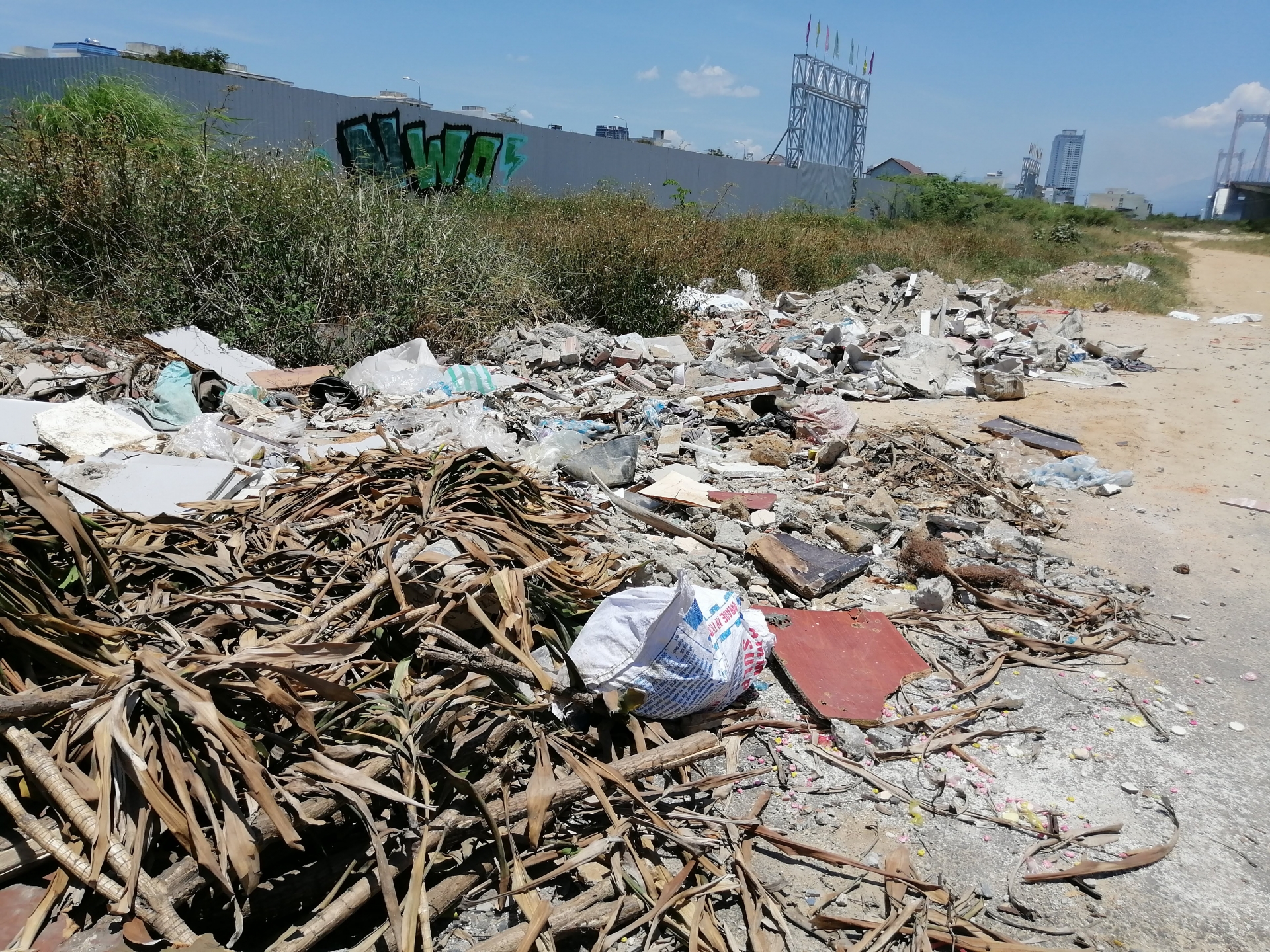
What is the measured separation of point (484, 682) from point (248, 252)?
21.2 ft

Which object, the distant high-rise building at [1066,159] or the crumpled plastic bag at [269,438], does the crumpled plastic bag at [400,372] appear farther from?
the distant high-rise building at [1066,159]

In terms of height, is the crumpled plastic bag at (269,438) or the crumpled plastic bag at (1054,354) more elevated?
the crumpled plastic bag at (1054,354)

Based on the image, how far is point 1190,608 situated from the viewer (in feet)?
13.3

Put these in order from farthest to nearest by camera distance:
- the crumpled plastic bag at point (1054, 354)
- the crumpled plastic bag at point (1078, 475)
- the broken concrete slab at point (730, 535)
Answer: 1. the crumpled plastic bag at point (1054, 354)
2. the crumpled plastic bag at point (1078, 475)
3. the broken concrete slab at point (730, 535)

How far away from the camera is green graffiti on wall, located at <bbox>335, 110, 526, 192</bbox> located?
51.7 feet

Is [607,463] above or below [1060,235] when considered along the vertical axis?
below

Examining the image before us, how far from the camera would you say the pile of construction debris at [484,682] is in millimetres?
1809

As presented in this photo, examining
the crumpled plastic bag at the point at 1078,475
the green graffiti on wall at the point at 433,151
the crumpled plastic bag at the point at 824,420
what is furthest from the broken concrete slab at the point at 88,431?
the green graffiti on wall at the point at 433,151

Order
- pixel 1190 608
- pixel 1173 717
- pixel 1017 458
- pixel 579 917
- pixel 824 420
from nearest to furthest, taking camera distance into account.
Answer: pixel 579 917 → pixel 1173 717 → pixel 1190 608 → pixel 1017 458 → pixel 824 420

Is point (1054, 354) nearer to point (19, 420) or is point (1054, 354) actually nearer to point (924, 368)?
point (924, 368)

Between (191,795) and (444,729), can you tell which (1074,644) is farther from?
(191,795)

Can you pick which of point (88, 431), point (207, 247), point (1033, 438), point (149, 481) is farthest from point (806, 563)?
point (207, 247)

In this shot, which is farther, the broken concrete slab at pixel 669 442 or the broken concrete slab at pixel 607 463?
the broken concrete slab at pixel 669 442

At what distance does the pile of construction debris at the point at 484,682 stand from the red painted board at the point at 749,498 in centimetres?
5
